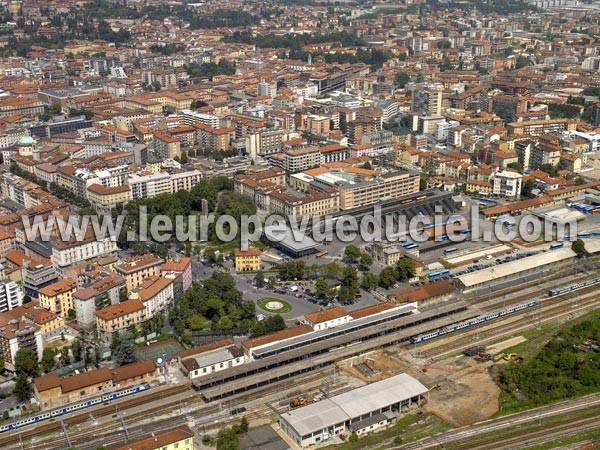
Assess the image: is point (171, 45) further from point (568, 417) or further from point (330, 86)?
point (568, 417)

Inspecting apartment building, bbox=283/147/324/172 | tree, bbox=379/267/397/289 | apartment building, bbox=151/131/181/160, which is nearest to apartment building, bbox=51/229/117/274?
tree, bbox=379/267/397/289

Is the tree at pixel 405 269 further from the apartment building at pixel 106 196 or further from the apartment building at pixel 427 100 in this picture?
the apartment building at pixel 427 100

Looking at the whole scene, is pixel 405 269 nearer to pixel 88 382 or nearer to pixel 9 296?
pixel 88 382

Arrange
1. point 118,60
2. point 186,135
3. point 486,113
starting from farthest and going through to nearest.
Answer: point 118,60 < point 486,113 < point 186,135

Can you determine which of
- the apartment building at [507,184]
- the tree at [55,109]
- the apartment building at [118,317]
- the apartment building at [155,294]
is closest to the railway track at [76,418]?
the apartment building at [118,317]

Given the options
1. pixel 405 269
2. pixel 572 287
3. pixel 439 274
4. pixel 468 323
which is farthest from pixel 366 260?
pixel 572 287

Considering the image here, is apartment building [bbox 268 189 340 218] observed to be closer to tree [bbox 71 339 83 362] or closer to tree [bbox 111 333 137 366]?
tree [bbox 111 333 137 366]

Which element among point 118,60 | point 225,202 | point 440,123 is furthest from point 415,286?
point 118,60
